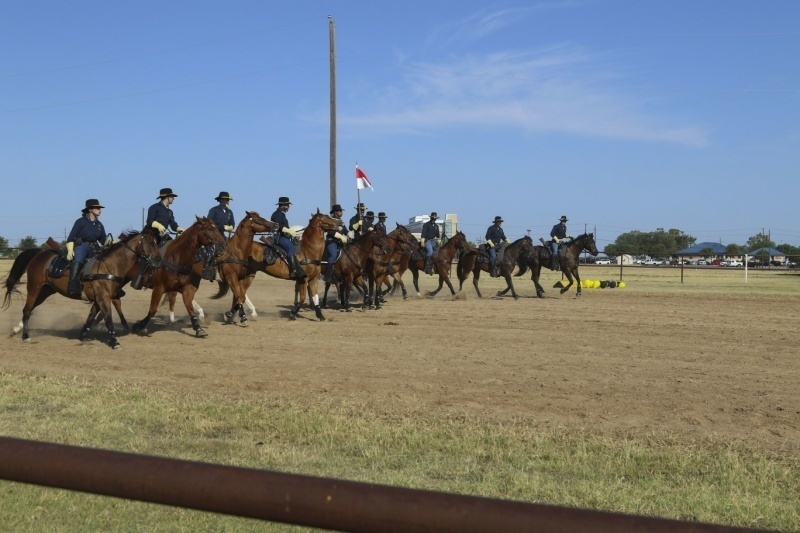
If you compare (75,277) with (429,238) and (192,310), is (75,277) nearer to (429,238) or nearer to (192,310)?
(192,310)

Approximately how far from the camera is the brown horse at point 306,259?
21125 millimetres

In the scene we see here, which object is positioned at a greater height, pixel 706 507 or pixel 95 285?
pixel 95 285

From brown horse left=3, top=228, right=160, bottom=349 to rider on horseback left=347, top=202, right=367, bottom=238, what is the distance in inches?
369

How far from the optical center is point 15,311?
23.5 meters

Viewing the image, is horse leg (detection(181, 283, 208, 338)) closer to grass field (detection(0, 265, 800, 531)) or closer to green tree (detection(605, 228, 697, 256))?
grass field (detection(0, 265, 800, 531))

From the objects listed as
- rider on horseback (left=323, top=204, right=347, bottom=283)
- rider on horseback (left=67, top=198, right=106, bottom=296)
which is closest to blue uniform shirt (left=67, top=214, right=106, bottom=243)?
rider on horseback (left=67, top=198, right=106, bottom=296)

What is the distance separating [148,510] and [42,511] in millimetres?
794

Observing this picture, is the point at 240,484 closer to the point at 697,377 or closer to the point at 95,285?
the point at 697,377

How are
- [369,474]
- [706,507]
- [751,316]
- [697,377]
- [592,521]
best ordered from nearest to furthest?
[592,521]
[706,507]
[369,474]
[697,377]
[751,316]

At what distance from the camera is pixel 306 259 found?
71.2 feet

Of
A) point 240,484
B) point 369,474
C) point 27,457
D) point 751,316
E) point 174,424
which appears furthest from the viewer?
point 751,316

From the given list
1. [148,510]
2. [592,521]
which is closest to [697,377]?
[148,510]

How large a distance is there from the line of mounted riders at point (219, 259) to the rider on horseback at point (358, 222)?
4 centimetres

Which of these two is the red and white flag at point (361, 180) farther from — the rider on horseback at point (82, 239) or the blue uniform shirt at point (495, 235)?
the rider on horseback at point (82, 239)
